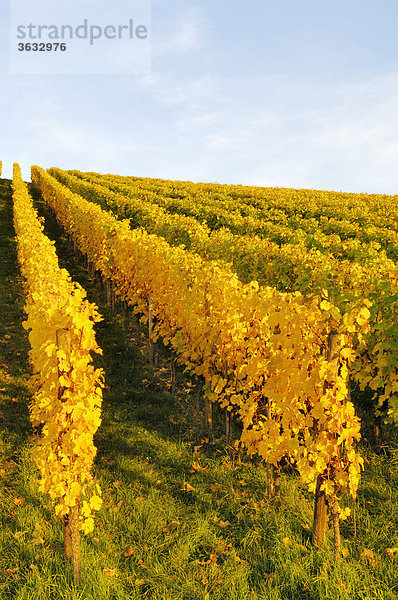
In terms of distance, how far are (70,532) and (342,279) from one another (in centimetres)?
546

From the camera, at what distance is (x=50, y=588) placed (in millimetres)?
3928

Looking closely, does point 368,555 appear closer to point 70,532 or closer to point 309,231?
point 70,532

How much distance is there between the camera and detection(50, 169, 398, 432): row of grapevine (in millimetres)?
5500

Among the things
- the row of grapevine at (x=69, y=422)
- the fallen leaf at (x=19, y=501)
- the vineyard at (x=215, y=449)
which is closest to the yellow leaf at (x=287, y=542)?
the vineyard at (x=215, y=449)

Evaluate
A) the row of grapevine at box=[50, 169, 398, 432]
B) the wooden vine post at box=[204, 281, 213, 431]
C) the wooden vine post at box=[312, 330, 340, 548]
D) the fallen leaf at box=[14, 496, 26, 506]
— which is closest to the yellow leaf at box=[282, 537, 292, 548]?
the wooden vine post at box=[312, 330, 340, 548]

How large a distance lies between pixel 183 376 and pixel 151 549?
520 centimetres

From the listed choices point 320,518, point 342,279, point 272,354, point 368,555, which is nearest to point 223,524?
point 320,518

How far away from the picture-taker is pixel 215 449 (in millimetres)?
6523

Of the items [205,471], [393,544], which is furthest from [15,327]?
[393,544]

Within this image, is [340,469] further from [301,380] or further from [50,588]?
[50,588]

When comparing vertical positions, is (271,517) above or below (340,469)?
below

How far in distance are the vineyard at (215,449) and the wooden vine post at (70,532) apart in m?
0.02

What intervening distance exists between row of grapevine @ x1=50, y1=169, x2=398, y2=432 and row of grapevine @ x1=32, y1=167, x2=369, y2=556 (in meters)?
0.38

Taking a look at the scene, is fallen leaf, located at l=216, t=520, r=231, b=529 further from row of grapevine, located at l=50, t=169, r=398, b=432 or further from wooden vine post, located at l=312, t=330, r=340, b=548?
row of grapevine, located at l=50, t=169, r=398, b=432
